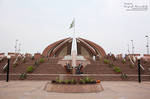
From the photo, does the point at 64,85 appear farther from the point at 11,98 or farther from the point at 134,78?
the point at 134,78

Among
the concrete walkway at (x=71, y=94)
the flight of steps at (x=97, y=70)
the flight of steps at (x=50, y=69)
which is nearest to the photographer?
the concrete walkway at (x=71, y=94)

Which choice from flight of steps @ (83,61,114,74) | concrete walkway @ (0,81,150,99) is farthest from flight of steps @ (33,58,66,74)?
concrete walkway @ (0,81,150,99)

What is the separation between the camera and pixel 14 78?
12.1 m

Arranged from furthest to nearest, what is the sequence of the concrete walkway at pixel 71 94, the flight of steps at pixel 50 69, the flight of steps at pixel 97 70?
the flight of steps at pixel 97 70, the flight of steps at pixel 50 69, the concrete walkway at pixel 71 94

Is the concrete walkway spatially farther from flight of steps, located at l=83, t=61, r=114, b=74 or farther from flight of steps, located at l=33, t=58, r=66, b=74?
flight of steps, located at l=83, t=61, r=114, b=74

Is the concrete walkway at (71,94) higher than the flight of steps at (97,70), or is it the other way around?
the flight of steps at (97,70)

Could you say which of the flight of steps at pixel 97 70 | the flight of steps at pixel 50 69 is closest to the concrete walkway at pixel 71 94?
the flight of steps at pixel 50 69

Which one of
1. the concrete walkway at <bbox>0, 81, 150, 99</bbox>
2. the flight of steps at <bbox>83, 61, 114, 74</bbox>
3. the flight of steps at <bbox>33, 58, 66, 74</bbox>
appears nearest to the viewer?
the concrete walkway at <bbox>0, 81, 150, 99</bbox>

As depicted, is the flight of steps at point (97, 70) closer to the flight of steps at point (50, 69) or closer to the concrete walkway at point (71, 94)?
the flight of steps at point (50, 69)

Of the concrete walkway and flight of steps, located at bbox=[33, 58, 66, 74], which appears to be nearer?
the concrete walkway

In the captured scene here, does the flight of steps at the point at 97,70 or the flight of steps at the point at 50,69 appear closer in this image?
the flight of steps at the point at 50,69

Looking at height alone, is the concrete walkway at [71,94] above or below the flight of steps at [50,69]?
below

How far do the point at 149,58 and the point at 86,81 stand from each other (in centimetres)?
1673

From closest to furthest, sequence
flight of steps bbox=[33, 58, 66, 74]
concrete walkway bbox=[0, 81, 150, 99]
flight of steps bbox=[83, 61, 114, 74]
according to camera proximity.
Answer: concrete walkway bbox=[0, 81, 150, 99], flight of steps bbox=[33, 58, 66, 74], flight of steps bbox=[83, 61, 114, 74]
